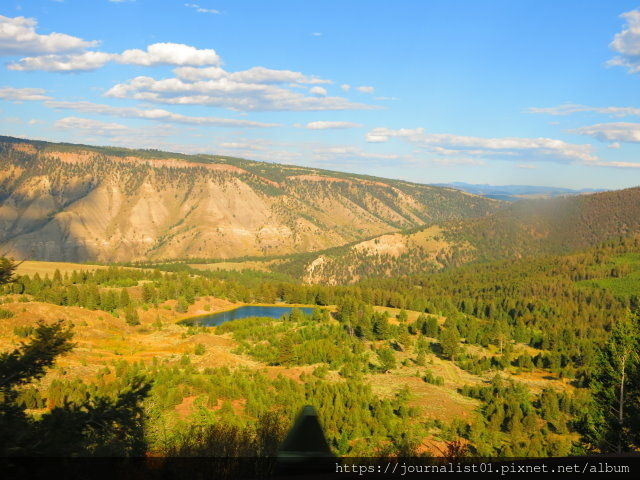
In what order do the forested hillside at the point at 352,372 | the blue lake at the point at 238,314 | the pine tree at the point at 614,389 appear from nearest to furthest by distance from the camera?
the pine tree at the point at 614,389
the forested hillside at the point at 352,372
the blue lake at the point at 238,314

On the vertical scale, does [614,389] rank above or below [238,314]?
above

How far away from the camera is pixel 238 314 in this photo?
4488 inches

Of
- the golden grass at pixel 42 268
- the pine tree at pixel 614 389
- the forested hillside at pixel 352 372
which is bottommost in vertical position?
the golden grass at pixel 42 268

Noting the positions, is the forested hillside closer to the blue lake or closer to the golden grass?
the blue lake

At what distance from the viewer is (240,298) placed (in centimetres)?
13075

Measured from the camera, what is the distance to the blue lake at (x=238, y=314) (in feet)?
339

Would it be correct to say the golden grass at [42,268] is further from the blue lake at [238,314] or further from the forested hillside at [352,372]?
the blue lake at [238,314]

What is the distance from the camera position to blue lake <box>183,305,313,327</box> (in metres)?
103

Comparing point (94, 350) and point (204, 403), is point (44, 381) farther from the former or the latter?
point (94, 350)

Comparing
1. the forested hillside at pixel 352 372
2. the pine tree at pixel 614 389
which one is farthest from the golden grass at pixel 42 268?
the pine tree at pixel 614 389

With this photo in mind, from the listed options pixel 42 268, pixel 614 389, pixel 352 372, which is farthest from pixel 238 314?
pixel 614 389

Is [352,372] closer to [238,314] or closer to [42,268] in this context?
[238,314]

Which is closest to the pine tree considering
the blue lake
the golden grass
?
the blue lake

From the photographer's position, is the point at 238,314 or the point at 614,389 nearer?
the point at 614,389
